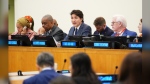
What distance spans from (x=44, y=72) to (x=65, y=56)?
5.62 feet

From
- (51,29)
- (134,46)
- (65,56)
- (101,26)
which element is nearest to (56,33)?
(51,29)

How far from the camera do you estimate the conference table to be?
4590mm

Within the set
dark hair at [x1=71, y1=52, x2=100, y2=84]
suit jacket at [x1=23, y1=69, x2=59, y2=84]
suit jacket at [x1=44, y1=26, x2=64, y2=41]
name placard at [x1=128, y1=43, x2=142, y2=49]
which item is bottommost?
suit jacket at [x1=23, y1=69, x2=59, y2=84]

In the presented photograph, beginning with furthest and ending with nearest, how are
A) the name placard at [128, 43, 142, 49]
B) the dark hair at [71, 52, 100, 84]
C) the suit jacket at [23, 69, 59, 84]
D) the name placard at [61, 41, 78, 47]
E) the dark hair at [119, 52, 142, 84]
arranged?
the name placard at [61, 41, 78, 47], the name placard at [128, 43, 142, 49], the suit jacket at [23, 69, 59, 84], the dark hair at [71, 52, 100, 84], the dark hair at [119, 52, 142, 84]

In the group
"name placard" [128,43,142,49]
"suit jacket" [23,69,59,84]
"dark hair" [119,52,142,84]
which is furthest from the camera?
"name placard" [128,43,142,49]

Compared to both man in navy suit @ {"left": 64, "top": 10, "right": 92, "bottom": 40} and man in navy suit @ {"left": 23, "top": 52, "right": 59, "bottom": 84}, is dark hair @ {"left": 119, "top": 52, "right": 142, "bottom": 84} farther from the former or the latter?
man in navy suit @ {"left": 64, "top": 10, "right": 92, "bottom": 40}

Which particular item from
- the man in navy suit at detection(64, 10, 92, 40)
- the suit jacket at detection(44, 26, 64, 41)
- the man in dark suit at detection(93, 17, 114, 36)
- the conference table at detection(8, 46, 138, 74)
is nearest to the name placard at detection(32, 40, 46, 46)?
the conference table at detection(8, 46, 138, 74)

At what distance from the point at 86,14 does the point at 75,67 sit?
21.1 ft

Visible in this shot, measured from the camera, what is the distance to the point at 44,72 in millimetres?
3289

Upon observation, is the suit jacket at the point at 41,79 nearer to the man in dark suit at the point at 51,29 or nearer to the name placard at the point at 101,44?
the name placard at the point at 101,44

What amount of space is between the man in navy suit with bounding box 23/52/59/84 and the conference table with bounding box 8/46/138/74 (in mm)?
1376

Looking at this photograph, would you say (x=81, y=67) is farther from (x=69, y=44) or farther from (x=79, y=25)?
(x=79, y=25)

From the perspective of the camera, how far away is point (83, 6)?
30.5ft

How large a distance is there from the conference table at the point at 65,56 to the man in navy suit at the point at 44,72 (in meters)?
1.38
